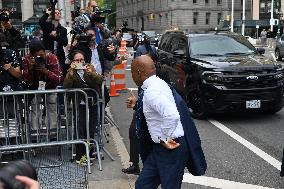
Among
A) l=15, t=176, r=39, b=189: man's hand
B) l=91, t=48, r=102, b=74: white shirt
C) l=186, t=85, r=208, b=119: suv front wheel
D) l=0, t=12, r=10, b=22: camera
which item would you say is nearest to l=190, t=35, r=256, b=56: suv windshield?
l=186, t=85, r=208, b=119: suv front wheel

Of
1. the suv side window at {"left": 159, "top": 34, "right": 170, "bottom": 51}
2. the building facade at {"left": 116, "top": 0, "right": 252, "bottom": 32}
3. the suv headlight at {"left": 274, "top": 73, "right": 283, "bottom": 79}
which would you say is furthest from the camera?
the building facade at {"left": 116, "top": 0, "right": 252, "bottom": 32}

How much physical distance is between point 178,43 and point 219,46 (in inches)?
43.9

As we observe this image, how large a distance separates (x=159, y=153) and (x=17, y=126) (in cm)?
283

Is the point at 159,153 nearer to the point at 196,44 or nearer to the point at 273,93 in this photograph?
the point at 273,93

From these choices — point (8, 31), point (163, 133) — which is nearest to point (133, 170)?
point (163, 133)

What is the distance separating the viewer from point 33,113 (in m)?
6.12

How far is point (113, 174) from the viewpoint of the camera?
587cm

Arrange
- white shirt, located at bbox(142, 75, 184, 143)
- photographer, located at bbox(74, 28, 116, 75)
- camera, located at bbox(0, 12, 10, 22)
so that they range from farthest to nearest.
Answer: camera, located at bbox(0, 12, 10, 22) → photographer, located at bbox(74, 28, 116, 75) → white shirt, located at bbox(142, 75, 184, 143)

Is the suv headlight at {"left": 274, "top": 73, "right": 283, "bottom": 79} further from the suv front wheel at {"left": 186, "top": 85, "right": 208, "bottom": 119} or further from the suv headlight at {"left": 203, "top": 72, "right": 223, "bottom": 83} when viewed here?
the suv front wheel at {"left": 186, "top": 85, "right": 208, "bottom": 119}

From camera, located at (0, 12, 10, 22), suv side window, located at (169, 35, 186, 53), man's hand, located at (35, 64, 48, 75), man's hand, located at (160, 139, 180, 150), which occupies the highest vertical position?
camera, located at (0, 12, 10, 22)

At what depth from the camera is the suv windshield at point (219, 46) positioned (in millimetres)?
9969

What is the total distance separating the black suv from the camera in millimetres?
8797

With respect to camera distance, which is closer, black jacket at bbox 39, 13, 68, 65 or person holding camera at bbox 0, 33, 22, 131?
person holding camera at bbox 0, 33, 22, 131

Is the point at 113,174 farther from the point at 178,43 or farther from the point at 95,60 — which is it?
the point at 178,43
